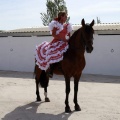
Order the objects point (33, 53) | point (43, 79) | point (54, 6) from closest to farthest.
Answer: point (43, 79), point (33, 53), point (54, 6)

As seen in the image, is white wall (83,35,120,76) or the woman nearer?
the woman

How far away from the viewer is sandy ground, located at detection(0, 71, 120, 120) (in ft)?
22.2

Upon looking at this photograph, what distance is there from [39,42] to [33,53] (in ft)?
2.28

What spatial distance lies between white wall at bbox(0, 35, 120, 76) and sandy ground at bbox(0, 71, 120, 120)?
3.33 metres

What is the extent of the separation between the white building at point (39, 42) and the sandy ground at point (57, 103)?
3.37 metres

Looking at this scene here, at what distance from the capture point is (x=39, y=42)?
54.7 feet

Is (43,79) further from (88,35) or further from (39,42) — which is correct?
(39,42)

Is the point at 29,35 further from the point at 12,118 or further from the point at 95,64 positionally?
the point at 12,118

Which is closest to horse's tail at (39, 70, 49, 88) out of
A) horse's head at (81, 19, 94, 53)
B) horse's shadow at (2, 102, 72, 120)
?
horse's shadow at (2, 102, 72, 120)

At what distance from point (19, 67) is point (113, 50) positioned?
5405 millimetres

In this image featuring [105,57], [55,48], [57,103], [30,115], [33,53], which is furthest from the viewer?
[33,53]

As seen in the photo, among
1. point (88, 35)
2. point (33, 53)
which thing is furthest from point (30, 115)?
point (33, 53)

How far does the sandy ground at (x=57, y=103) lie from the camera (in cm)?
675

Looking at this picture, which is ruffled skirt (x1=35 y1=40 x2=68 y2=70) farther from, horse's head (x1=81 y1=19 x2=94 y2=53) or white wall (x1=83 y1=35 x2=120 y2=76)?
white wall (x1=83 y1=35 x2=120 y2=76)
